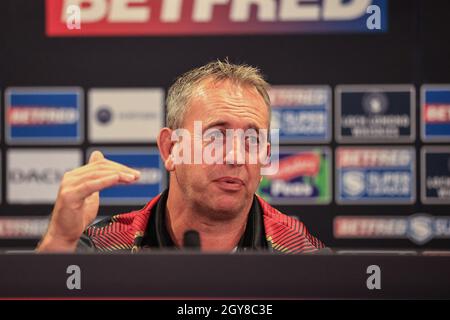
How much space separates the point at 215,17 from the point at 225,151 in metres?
0.83

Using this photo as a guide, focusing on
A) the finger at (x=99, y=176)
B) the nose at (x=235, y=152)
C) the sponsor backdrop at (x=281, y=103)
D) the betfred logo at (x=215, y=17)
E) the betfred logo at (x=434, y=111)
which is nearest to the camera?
the finger at (x=99, y=176)

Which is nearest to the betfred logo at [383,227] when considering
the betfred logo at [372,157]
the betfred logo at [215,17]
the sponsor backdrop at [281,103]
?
the sponsor backdrop at [281,103]

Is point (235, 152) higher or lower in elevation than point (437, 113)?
lower

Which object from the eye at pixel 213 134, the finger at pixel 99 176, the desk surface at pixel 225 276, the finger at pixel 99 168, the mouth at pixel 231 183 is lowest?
the desk surface at pixel 225 276

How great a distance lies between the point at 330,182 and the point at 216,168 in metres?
0.94

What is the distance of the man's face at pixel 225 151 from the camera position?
2.92 ft

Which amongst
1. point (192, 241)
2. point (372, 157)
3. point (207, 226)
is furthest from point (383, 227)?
point (192, 241)

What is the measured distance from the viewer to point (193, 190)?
936 millimetres

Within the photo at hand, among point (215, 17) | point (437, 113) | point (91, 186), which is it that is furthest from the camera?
point (437, 113)

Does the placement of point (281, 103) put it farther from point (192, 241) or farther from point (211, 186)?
point (192, 241)

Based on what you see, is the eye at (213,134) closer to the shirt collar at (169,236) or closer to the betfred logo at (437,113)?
the shirt collar at (169,236)

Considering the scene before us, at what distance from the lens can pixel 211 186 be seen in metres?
0.91

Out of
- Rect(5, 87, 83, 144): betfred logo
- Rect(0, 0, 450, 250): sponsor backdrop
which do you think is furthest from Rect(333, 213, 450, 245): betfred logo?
Rect(5, 87, 83, 144): betfred logo

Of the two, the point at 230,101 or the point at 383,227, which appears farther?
the point at 383,227
